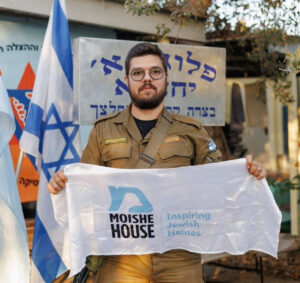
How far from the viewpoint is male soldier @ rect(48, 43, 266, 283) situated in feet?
9.41

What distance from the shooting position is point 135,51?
295 cm

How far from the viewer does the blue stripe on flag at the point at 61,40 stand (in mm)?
3979

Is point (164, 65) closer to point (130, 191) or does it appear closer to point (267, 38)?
point (130, 191)

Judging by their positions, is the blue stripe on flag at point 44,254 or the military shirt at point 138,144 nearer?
the military shirt at point 138,144

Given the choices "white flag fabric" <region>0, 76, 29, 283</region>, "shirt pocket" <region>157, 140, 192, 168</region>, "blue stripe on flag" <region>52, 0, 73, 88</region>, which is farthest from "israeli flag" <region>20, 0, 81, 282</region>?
"shirt pocket" <region>157, 140, 192, 168</region>

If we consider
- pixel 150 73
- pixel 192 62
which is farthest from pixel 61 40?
pixel 150 73

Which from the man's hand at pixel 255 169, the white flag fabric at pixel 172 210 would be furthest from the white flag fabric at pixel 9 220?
the man's hand at pixel 255 169

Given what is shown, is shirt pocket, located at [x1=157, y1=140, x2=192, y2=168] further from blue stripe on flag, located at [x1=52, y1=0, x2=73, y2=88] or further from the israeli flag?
blue stripe on flag, located at [x1=52, y1=0, x2=73, y2=88]

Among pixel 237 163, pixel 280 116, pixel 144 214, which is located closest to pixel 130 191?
pixel 144 214

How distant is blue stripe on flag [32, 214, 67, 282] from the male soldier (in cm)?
101

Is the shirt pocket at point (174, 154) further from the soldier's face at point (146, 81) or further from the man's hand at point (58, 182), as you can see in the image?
the man's hand at point (58, 182)

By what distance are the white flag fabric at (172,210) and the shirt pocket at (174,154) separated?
60 millimetres

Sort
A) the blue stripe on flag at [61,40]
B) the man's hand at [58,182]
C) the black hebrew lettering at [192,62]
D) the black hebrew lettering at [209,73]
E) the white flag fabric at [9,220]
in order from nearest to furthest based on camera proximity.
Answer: the man's hand at [58,182] → the white flag fabric at [9,220] → the blue stripe on flag at [61,40] → the black hebrew lettering at [192,62] → the black hebrew lettering at [209,73]

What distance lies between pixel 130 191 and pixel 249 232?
2.39ft
